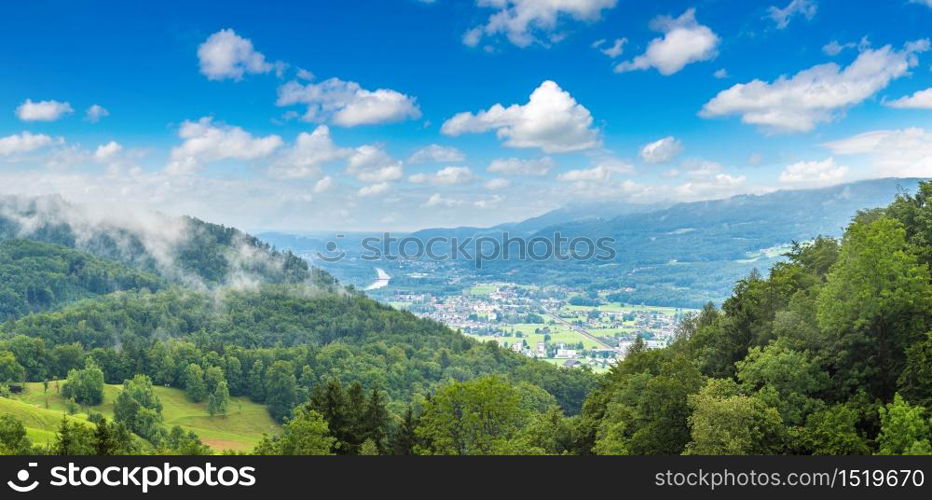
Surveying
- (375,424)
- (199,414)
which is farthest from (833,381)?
(199,414)

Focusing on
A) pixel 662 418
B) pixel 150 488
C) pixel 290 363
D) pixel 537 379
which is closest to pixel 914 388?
pixel 662 418

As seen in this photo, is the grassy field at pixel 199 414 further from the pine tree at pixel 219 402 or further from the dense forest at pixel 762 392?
the dense forest at pixel 762 392

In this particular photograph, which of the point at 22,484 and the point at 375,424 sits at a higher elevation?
the point at 22,484

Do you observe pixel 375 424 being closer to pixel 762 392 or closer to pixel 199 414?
pixel 762 392

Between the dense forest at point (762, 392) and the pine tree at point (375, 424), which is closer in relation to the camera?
the dense forest at point (762, 392)

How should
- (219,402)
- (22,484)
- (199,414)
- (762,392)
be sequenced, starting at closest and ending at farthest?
(22,484) → (762,392) → (199,414) → (219,402)

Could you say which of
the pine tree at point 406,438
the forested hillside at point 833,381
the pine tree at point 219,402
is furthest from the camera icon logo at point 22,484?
the pine tree at point 219,402

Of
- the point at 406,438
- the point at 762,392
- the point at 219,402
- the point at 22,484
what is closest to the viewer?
the point at 22,484

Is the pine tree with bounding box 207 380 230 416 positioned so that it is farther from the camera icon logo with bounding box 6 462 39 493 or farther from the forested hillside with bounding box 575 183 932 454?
the camera icon logo with bounding box 6 462 39 493
